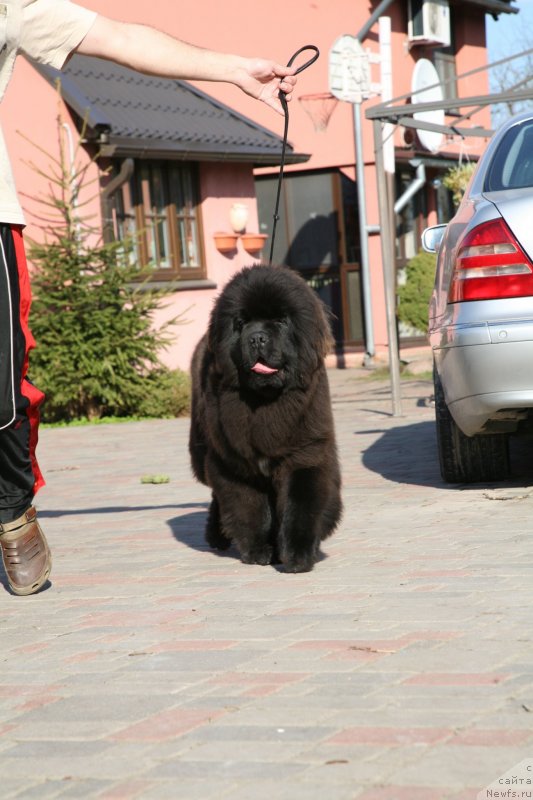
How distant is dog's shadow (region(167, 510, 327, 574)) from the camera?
5312 millimetres

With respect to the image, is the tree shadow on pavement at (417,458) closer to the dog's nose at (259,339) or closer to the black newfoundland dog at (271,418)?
the black newfoundland dog at (271,418)

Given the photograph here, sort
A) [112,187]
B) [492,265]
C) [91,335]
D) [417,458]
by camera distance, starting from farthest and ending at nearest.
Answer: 1. [112,187]
2. [91,335]
3. [417,458]
4. [492,265]

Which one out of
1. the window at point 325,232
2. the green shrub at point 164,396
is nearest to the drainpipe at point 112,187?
the green shrub at point 164,396

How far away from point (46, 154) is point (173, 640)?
11.1m

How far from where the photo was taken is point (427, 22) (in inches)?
884

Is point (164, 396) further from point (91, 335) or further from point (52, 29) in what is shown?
point (52, 29)

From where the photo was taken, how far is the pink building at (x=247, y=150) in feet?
50.4

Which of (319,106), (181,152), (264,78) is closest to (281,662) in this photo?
(264,78)

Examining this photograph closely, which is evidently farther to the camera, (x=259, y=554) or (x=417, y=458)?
(x=417, y=458)

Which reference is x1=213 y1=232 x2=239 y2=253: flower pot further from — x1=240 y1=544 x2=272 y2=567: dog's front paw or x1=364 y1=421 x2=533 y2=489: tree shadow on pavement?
x1=240 y1=544 x2=272 y2=567: dog's front paw

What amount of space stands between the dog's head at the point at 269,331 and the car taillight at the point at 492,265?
125cm

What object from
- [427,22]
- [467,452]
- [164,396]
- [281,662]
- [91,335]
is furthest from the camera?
[427,22]

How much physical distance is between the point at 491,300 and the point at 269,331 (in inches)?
60.2

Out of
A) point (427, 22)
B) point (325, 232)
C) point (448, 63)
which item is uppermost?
point (427, 22)
